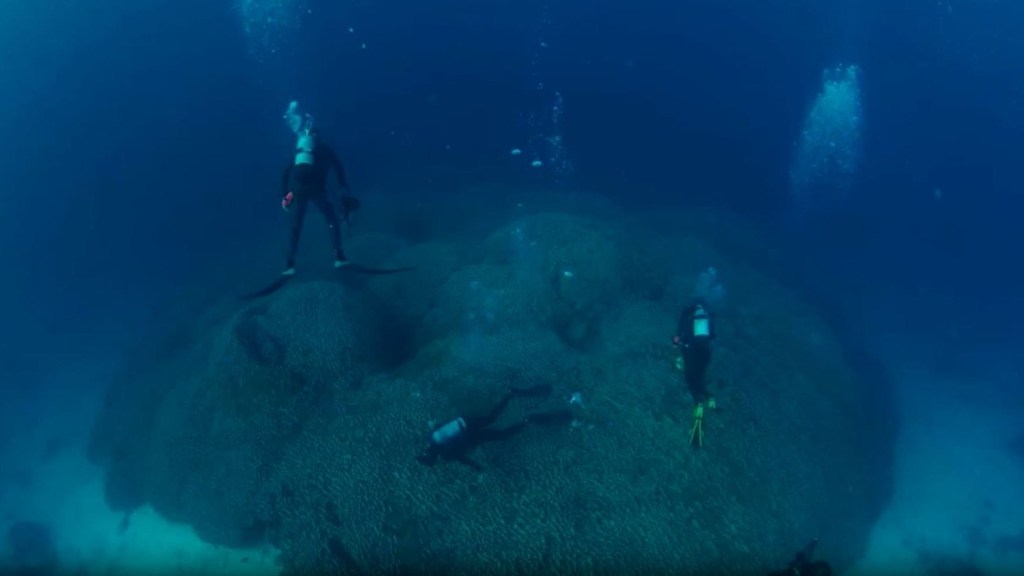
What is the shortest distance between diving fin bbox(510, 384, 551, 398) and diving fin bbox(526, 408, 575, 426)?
37cm

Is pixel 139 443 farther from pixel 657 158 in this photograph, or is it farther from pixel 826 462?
pixel 657 158

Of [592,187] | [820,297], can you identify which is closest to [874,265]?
[820,297]

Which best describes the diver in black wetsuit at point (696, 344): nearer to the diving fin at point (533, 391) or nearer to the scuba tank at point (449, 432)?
the diving fin at point (533, 391)

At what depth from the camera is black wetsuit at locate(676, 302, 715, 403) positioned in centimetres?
866

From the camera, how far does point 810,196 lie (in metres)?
26.1

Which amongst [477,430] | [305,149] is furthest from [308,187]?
[477,430]

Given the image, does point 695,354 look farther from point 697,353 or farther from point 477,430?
point 477,430

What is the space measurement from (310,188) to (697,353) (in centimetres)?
690

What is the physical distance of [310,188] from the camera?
9398 millimetres

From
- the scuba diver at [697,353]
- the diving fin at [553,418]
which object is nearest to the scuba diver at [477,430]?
the diving fin at [553,418]

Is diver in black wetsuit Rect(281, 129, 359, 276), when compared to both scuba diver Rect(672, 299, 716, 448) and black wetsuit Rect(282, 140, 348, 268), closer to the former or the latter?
black wetsuit Rect(282, 140, 348, 268)

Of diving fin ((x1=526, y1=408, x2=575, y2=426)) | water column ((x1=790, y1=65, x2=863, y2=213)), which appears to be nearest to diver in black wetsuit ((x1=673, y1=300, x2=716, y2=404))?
diving fin ((x1=526, y1=408, x2=575, y2=426))

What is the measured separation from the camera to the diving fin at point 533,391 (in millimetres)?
9141

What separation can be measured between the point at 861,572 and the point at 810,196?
18.9 m
